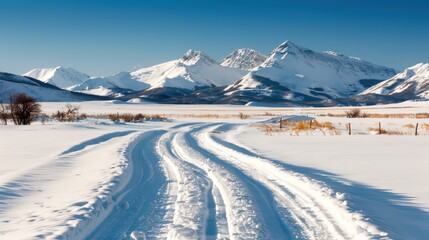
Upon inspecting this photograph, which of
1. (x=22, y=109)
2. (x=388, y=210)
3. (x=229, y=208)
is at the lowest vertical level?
(x=388, y=210)

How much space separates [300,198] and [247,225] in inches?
100

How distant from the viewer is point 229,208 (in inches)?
320

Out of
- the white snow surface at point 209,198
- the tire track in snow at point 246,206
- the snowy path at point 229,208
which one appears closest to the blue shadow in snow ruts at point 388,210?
the white snow surface at point 209,198

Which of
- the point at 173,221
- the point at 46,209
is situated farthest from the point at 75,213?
the point at 173,221

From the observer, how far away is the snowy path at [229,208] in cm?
672

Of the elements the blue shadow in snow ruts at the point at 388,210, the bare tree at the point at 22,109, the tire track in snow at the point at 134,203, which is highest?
the bare tree at the point at 22,109

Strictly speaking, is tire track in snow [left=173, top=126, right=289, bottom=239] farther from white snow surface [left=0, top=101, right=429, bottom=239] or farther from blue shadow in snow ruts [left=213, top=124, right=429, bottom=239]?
blue shadow in snow ruts [left=213, top=124, right=429, bottom=239]

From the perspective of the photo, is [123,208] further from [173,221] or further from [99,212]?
[173,221]

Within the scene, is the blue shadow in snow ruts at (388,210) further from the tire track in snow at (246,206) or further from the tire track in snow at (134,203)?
the tire track in snow at (134,203)

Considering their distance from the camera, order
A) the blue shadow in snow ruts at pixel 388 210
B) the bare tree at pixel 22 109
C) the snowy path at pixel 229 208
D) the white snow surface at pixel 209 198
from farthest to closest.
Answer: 1. the bare tree at pixel 22 109
2. the blue shadow in snow ruts at pixel 388 210
3. the white snow surface at pixel 209 198
4. the snowy path at pixel 229 208

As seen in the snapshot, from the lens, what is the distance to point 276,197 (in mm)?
9266

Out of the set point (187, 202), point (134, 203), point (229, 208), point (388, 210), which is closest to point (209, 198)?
point (187, 202)

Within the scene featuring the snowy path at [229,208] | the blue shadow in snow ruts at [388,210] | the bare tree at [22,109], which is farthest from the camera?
the bare tree at [22,109]

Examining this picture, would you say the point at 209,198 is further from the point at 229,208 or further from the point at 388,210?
the point at 388,210
